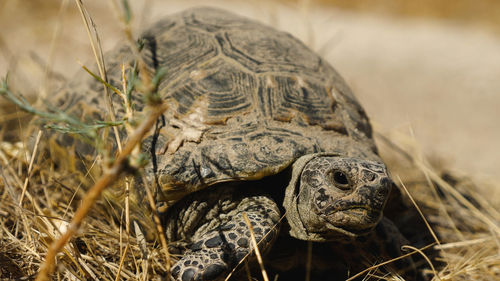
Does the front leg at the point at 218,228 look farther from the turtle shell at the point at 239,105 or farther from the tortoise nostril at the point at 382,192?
the tortoise nostril at the point at 382,192

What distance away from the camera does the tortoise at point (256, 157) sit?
192cm

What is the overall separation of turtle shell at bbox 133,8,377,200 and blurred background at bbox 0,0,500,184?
65 cm

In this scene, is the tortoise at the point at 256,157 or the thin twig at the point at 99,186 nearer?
the thin twig at the point at 99,186

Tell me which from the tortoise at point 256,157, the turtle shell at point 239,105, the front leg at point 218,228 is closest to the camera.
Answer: the front leg at point 218,228

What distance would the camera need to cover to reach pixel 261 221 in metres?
1.95

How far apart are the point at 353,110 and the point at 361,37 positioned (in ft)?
23.9

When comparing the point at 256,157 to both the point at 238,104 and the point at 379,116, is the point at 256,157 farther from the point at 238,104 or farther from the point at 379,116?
the point at 379,116

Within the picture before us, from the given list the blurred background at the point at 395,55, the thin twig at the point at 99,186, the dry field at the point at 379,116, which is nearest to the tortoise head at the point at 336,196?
the dry field at the point at 379,116

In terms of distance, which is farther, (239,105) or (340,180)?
(239,105)

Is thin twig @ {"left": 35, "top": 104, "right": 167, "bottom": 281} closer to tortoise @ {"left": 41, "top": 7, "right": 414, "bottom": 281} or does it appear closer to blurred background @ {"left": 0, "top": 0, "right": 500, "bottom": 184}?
tortoise @ {"left": 41, "top": 7, "right": 414, "bottom": 281}

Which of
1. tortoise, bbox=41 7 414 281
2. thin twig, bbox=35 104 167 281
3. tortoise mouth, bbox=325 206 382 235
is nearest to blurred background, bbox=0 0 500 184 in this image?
tortoise, bbox=41 7 414 281

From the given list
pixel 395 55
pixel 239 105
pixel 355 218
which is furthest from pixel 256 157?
pixel 395 55

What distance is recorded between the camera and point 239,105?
88.6 inches

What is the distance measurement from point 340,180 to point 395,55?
22.8 feet
